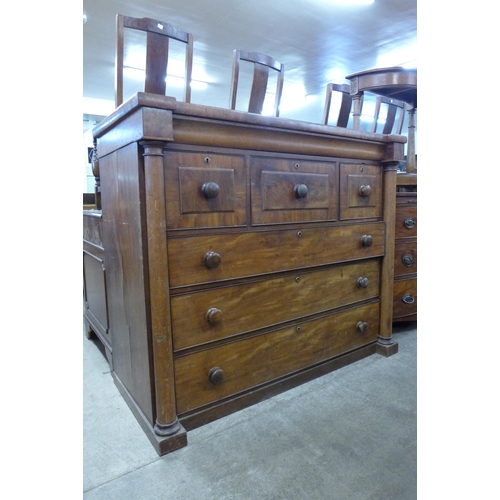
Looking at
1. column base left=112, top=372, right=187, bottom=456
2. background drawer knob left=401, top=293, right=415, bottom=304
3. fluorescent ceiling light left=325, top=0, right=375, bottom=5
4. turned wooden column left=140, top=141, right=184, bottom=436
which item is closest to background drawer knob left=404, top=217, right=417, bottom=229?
background drawer knob left=401, top=293, right=415, bottom=304

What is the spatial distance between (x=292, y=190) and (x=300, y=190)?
0.03 meters

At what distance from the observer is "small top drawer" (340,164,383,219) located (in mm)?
1585

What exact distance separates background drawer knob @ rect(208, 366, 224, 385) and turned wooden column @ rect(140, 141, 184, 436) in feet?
0.47

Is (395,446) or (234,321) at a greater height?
(234,321)

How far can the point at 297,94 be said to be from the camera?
6531 mm

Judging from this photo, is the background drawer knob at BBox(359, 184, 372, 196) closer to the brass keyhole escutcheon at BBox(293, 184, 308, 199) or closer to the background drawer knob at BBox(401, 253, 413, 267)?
the brass keyhole escutcheon at BBox(293, 184, 308, 199)

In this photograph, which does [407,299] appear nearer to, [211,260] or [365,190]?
[365,190]
